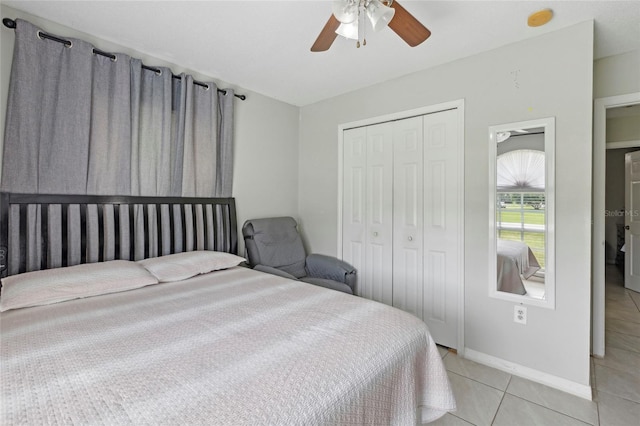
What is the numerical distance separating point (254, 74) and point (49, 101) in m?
1.57

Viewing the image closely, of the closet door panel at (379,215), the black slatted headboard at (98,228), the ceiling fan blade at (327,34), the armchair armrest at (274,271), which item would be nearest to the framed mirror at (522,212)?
the closet door panel at (379,215)

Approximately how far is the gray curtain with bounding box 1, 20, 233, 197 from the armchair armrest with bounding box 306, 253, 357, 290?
1.31 meters

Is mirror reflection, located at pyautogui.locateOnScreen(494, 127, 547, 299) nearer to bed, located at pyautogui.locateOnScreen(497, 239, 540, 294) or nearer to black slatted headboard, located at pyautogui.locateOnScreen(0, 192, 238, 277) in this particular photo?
bed, located at pyautogui.locateOnScreen(497, 239, 540, 294)

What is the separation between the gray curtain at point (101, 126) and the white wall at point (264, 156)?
1.11 ft

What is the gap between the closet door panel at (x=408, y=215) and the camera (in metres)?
2.66

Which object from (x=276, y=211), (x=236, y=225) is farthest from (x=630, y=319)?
(x=236, y=225)

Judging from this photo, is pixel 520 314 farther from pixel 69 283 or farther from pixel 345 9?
pixel 69 283

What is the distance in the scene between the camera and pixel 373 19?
4.64ft

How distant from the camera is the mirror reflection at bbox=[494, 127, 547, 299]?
6.77ft

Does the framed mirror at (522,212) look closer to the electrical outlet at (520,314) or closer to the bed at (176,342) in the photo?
the electrical outlet at (520,314)

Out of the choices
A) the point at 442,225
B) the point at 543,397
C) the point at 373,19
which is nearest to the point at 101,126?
the point at 373,19

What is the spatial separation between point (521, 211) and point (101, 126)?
Answer: 315 centimetres

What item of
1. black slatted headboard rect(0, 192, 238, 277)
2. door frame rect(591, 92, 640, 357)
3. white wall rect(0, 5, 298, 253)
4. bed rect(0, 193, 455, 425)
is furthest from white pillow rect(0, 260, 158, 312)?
door frame rect(591, 92, 640, 357)

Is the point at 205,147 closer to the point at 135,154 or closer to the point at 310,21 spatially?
the point at 135,154
